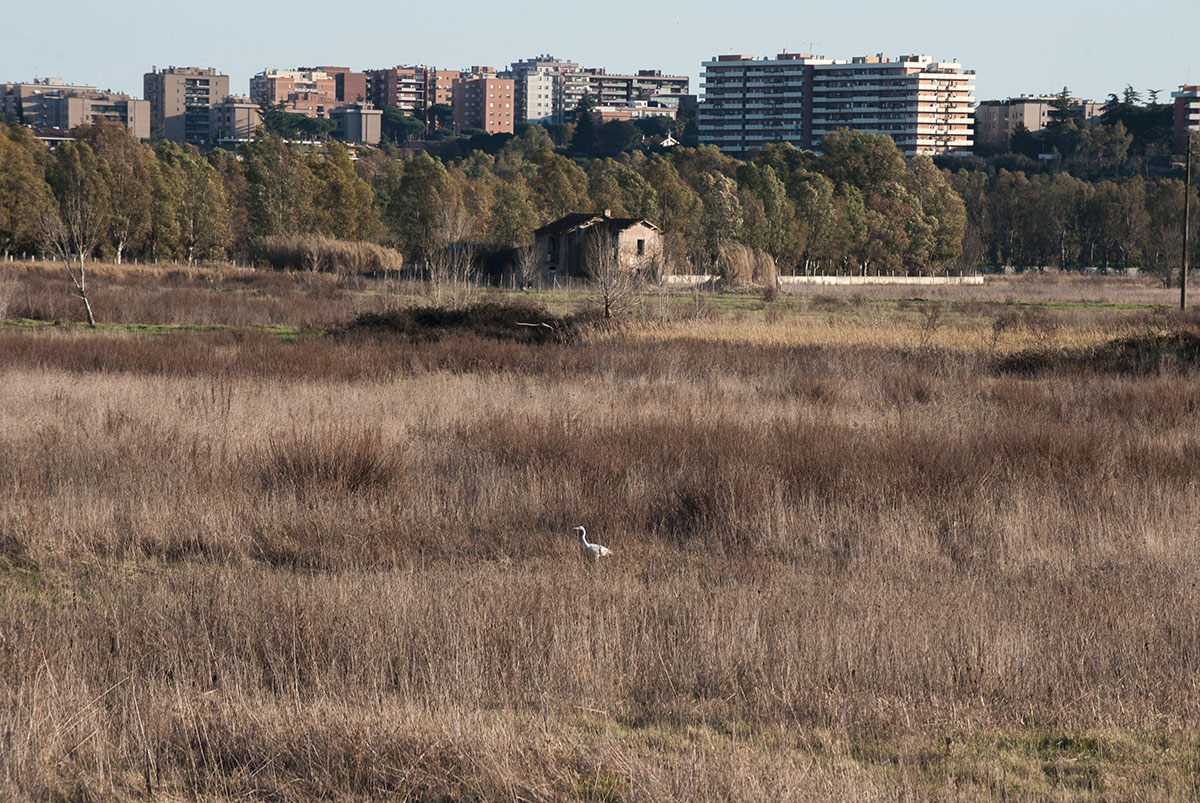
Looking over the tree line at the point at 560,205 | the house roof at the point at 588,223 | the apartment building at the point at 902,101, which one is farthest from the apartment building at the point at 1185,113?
the house roof at the point at 588,223

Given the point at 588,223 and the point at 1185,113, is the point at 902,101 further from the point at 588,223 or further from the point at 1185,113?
the point at 588,223

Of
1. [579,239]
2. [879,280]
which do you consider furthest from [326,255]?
[879,280]

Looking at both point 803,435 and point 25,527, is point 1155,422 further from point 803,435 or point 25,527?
point 25,527

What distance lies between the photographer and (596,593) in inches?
275

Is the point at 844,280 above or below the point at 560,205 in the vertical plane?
below

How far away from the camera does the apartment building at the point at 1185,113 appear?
470 ft

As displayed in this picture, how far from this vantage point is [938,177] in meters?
96.9

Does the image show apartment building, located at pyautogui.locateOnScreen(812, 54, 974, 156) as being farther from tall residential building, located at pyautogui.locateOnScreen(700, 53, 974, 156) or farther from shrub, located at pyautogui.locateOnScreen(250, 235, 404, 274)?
shrub, located at pyautogui.locateOnScreen(250, 235, 404, 274)

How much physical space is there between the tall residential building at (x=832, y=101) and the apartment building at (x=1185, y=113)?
3086cm

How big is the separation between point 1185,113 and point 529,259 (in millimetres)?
125413

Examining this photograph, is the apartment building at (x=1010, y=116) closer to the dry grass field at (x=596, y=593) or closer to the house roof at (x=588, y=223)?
the house roof at (x=588, y=223)

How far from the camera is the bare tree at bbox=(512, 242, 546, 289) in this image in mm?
56769

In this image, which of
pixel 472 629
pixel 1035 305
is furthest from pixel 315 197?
pixel 472 629

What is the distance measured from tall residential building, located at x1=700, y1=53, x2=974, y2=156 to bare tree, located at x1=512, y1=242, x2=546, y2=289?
12009cm
